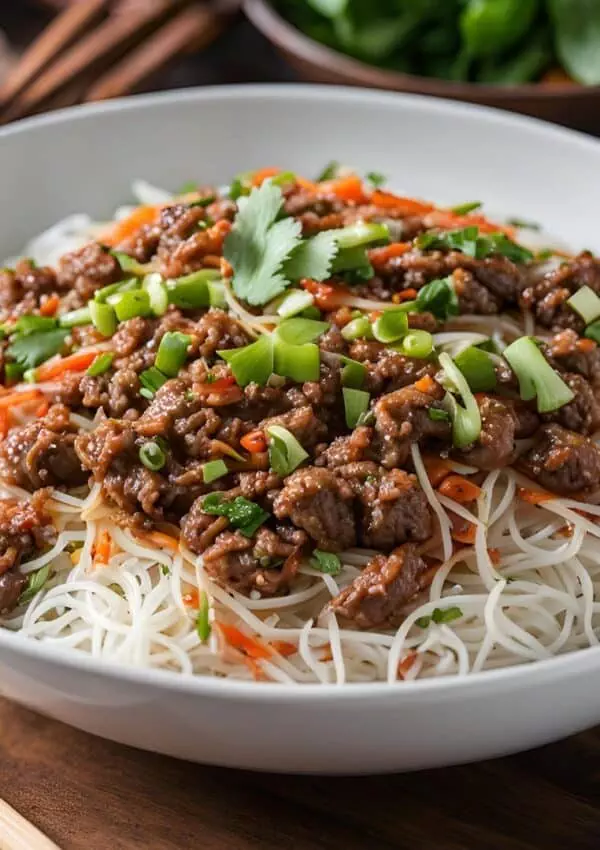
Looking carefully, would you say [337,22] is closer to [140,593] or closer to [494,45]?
[494,45]

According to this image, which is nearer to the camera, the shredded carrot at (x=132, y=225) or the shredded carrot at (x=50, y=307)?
the shredded carrot at (x=50, y=307)

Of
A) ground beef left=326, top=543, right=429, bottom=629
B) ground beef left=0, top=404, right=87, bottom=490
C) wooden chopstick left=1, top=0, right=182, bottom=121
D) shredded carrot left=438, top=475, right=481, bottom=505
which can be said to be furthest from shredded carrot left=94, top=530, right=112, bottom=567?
wooden chopstick left=1, top=0, right=182, bottom=121

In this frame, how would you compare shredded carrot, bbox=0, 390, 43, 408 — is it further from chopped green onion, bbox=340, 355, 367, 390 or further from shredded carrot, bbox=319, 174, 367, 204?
shredded carrot, bbox=319, 174, 367, 204

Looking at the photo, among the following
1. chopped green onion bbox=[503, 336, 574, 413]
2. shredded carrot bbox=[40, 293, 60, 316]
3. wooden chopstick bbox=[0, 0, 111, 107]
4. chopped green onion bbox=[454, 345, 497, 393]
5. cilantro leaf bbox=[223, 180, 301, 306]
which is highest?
wooden chopstick bbox=[0, 0, 111, 107]

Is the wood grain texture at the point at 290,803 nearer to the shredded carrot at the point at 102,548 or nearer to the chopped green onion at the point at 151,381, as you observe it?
the shredded carrot at the point at 102,548

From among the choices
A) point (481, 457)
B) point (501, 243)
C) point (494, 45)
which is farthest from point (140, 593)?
point (494, 45)

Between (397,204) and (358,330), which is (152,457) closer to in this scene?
(358,330)

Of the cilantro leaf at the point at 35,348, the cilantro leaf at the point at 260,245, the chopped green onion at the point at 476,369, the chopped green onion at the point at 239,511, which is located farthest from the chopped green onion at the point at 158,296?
the chopped green onion at the point at 476,369
